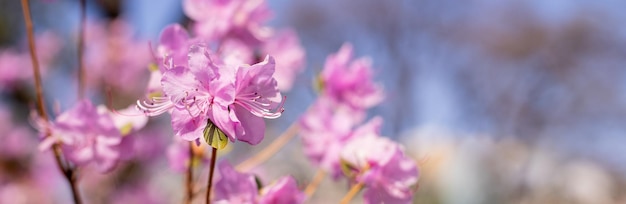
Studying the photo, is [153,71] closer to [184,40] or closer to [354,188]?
[184,40]

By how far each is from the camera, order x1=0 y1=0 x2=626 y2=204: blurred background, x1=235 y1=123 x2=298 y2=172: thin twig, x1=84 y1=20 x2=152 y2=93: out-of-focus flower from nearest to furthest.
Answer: x1=235 y1=123 x2=298 y2=172: thin twig
x1=84 y1=20 x2=152 y2=93: out-of-focus flower
x1=0 y1=0 x2=626 y2=204: blurred background

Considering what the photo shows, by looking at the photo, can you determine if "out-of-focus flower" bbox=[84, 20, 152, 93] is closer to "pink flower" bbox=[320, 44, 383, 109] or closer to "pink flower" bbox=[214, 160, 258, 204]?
"pink flower" bbox=[320, 44, 383, 109]

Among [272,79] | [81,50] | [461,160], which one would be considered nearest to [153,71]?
[272,79]

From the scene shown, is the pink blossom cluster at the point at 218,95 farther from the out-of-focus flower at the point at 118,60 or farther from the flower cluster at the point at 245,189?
the out-of-focus flower at the point at 118,60

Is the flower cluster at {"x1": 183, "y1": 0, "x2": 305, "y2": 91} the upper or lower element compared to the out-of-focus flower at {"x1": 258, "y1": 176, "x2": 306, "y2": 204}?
upper

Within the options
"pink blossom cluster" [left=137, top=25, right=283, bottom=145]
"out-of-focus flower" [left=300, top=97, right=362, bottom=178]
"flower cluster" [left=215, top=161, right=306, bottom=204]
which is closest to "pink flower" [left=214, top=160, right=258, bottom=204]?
"flower cluster" [left=215, top=161, right=306, bottom=204]

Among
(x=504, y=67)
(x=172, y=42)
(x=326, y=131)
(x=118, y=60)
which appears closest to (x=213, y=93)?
(x=172, y=42)
